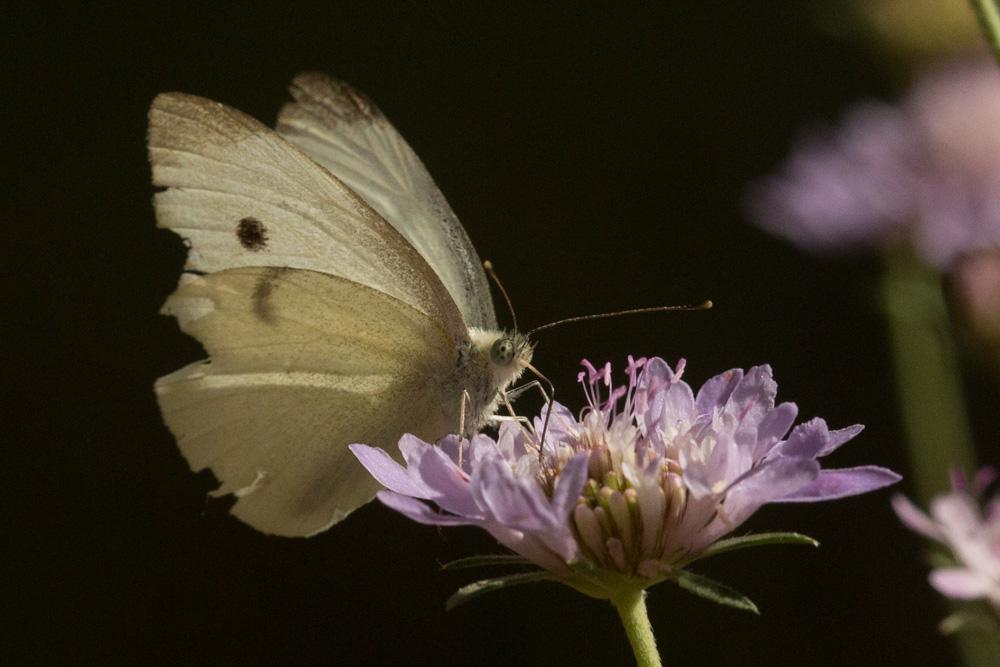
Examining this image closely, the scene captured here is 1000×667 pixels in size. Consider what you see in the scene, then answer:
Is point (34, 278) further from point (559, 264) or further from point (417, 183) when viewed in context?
point (417, 183)

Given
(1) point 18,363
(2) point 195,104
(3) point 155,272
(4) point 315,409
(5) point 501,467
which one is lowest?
(1) point 18,363

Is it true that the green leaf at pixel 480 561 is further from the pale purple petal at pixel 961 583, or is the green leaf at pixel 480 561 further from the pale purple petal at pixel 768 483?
the pale purple petal at pixel 961 583

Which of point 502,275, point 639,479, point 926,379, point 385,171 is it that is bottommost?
point 502,275

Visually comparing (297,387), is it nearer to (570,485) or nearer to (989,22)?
(570,485)

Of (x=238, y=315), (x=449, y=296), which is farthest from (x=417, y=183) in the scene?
(x=238, y=315)

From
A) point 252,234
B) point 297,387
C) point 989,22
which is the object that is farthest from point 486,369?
point 989,22
